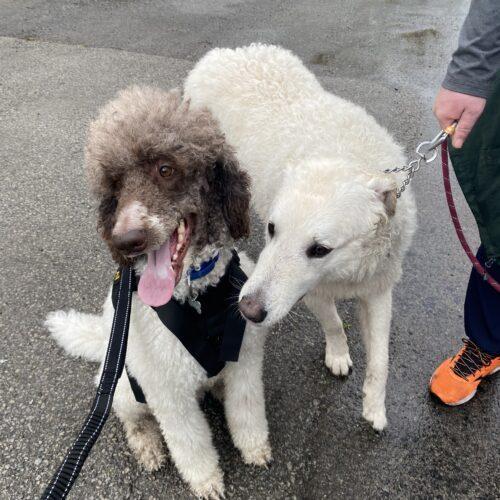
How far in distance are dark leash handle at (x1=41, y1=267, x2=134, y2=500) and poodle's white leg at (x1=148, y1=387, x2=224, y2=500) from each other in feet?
1.15

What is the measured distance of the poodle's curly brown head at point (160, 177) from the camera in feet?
4.73

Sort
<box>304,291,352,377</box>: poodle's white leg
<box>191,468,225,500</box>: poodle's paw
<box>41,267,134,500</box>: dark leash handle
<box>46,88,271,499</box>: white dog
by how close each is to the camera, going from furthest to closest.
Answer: <box>304,291,352,377</box>: poodle's white leg → <box>191,468,225,500</box>: poodle's paw → <box>46,88,271,499</box>: white dog → <box>41,267,134,500</box>: dark leash handle

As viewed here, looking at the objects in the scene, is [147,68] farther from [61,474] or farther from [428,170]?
[61,474]

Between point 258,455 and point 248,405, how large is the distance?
25 cm

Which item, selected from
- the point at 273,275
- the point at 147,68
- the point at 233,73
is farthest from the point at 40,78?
the point at 273,275

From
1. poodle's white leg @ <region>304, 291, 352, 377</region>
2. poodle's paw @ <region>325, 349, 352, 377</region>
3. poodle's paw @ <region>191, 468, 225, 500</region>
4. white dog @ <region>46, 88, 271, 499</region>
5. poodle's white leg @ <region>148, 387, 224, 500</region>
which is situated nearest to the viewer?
white dog @ <region>46, 88, 271, 499</region>

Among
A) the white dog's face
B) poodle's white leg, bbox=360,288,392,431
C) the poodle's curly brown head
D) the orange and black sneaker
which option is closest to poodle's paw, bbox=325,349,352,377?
poodle's white leg, bbox=360,288,392,431

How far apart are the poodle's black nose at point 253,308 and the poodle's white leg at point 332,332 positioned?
2.09ft

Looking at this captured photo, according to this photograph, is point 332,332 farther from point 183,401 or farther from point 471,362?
point 183,401

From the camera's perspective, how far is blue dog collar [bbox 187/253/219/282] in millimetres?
1639

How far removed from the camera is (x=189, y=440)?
5.96 ft

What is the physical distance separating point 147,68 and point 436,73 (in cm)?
378

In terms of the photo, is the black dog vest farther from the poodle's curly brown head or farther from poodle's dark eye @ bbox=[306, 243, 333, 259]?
poodle's dark eye @ bbox=[306, 243, 333, 259]

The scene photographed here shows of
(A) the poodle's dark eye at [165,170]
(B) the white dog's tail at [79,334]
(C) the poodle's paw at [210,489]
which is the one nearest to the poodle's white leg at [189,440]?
(C) the poodle's paw at [210,489]
